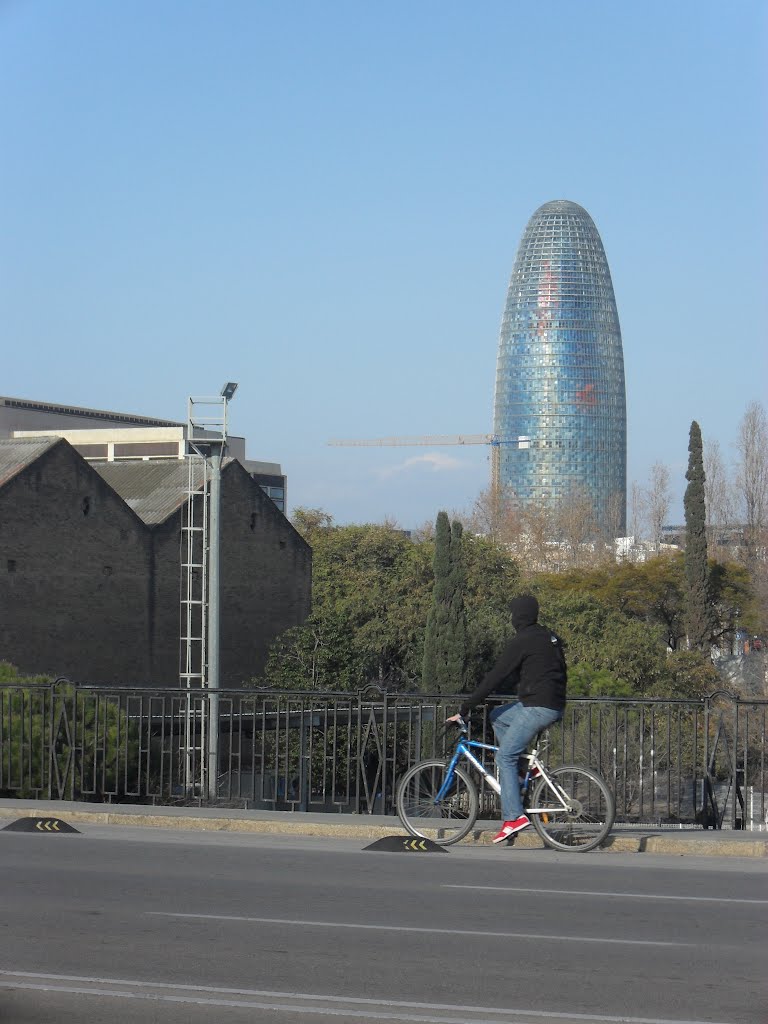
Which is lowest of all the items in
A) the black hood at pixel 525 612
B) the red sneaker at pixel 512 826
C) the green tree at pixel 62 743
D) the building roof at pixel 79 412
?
the red sneaker at pixel 512 826

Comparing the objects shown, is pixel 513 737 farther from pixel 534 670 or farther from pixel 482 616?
pixel 482 616

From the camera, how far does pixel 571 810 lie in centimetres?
1180

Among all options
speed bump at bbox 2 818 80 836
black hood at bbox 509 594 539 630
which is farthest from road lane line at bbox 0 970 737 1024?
speed bump at bbox 2 818 80 836

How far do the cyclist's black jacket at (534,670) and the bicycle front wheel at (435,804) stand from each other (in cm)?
90

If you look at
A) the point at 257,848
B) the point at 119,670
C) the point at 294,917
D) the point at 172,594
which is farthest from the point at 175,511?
the point at 294,917

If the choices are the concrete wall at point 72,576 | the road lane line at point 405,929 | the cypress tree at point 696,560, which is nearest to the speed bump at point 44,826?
the road lane line at point 405,929

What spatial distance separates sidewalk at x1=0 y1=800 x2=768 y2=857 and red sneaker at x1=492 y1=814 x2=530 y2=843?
0.41 meters

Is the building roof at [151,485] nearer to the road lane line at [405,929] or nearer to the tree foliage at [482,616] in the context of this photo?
the tree foliage at [482,616]

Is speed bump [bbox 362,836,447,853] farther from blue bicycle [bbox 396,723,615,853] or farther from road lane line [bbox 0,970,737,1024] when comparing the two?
road lane line [bbox 0,970,737,1024]

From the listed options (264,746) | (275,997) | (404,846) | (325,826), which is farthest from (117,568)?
(275,997)

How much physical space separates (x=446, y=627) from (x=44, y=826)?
39111 mm

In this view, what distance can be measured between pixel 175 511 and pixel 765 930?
156 ft

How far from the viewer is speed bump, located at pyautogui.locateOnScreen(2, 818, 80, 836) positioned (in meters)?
13.6

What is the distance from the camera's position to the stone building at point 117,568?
48875 mm
